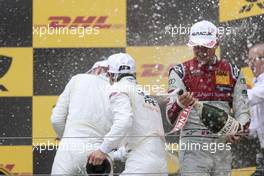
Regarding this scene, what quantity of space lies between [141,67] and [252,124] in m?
0.62

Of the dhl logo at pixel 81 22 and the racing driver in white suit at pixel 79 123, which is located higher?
the dhl logo at pixel 81 22

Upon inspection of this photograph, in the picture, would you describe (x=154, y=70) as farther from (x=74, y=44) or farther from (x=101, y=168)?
(x=101, y=168)

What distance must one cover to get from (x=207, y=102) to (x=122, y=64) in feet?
1.43

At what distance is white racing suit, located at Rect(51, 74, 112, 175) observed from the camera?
502 centimetres

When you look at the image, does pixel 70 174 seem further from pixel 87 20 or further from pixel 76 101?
pixel 87 20

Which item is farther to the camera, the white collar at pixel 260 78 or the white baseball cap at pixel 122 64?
the white collar at pixel 260 78

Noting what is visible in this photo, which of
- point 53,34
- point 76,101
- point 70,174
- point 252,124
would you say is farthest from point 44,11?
point 252,124

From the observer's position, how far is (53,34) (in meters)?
5.25

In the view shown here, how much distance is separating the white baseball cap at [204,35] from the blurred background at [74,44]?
0.18 m

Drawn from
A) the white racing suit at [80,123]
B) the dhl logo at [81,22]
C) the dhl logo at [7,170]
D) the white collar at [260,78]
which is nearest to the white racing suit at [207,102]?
the white collar at [260,78]

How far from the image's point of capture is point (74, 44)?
17.3ft

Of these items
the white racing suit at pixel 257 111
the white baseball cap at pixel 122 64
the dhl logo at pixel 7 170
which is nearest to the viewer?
the white baseball cap at pixel 122 64

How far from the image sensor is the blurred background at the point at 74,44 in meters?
5.24

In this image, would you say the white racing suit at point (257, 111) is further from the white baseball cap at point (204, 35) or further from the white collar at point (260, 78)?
the white baseball cap at point (204, 35)
